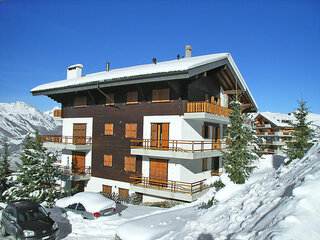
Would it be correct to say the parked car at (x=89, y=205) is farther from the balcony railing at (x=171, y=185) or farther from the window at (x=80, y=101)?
the window at (x=80, y=101)

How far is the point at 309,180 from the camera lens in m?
6.95

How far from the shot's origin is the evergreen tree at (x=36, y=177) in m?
17.1

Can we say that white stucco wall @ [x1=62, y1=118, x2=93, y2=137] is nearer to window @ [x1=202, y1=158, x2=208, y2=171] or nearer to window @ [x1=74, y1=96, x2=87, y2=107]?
window @ [x1=74, y1=96, x2=87, y2=107]

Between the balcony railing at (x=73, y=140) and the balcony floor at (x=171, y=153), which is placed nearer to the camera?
the balcony floor at (x=171, y=153)

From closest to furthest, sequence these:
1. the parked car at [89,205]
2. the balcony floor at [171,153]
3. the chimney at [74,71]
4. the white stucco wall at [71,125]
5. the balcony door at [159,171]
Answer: the parked car at [89,205] → the balcony floor at [171,153] → the balcony door at [159,171] → the white stucco wall at [71,125] → the chimney at [74,71]

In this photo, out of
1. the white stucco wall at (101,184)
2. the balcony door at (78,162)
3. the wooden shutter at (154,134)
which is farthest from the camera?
the balcony door at (78,162)

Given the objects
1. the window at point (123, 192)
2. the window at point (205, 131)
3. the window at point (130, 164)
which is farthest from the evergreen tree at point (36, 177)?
the window at point (205, 131)

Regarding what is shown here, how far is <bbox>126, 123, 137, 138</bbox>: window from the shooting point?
19547 millimetres

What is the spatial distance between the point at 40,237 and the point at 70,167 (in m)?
15.2

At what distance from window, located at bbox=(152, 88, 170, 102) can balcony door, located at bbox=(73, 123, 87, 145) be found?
8.70 metres

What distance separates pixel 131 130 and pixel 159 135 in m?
2.86

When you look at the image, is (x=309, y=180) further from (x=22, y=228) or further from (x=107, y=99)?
(x=107, y=99)

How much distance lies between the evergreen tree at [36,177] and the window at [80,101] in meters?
6.20

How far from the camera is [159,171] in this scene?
17953 mm
